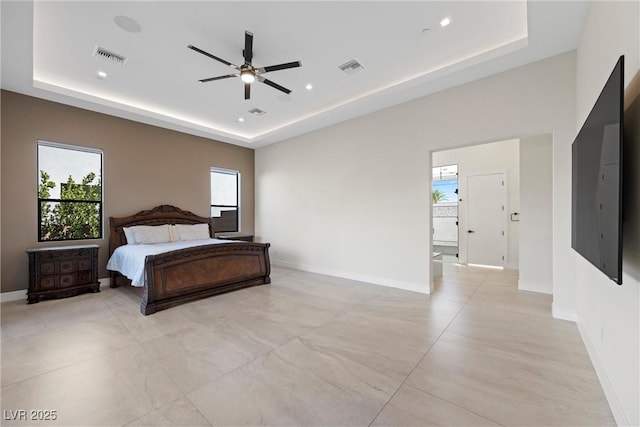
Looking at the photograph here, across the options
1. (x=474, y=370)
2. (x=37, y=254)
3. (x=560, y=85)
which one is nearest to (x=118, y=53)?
(x=37, y=254)

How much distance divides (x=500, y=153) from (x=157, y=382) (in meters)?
7.24

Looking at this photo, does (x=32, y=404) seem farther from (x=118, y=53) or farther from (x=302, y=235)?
(x=302, y=235)

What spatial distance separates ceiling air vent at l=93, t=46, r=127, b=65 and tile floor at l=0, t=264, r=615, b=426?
3281 mm

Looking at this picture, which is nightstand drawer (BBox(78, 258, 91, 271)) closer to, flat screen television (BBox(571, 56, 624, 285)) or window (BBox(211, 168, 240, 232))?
window (BBox(211, 168, 240, 232))

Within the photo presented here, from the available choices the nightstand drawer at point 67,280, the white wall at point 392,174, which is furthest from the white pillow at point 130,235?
the white wall at point 392,174

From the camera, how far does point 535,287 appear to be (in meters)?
4.09

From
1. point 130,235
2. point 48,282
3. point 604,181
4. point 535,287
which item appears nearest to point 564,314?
point 535,287

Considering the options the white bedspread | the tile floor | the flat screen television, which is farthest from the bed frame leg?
the flat screen television

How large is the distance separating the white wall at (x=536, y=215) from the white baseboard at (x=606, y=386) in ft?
6.26

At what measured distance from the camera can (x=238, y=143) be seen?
22.0 feet

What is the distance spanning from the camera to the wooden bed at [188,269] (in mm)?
3432

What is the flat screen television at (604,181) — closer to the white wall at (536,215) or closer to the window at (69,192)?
the white wall at (536,215)

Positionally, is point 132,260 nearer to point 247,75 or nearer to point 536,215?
point 247,75

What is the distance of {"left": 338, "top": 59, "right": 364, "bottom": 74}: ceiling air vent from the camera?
3504mm
